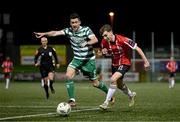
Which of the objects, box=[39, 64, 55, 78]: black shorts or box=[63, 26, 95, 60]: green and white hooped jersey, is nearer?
box=[63, 26, 95, 60]: green and white hooped jersey

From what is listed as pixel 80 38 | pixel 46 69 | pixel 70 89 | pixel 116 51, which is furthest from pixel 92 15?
pixel 116 51

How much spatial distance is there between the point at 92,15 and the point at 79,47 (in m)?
53.4

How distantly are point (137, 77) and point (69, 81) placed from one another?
3259cm

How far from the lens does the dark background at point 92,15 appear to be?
217ft

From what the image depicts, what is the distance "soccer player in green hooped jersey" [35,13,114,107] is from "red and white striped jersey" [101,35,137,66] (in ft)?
1.27

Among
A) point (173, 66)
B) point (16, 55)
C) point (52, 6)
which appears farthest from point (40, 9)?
point (173, 66)

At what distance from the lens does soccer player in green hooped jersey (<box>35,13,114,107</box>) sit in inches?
601

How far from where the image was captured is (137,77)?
47.9 metres

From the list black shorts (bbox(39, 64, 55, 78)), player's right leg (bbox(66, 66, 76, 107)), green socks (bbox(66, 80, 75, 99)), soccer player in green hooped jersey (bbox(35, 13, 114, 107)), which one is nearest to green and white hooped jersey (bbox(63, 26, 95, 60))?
soccer player in green hooped jersey (bbox(35, 13, 114, 107))

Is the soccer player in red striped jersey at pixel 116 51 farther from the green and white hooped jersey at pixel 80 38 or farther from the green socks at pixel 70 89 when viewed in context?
the green socks at pixel 70 89

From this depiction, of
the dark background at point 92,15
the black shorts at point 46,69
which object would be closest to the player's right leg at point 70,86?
the black shorts at point 46,69

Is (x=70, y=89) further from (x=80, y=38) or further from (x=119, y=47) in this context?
(x=119, y=47)

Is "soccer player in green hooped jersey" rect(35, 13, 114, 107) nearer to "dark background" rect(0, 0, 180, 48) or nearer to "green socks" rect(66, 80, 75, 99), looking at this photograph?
"green socks" rect(66, 80, 75, 99)

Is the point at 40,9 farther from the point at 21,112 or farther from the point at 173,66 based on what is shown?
the point at 21,112
